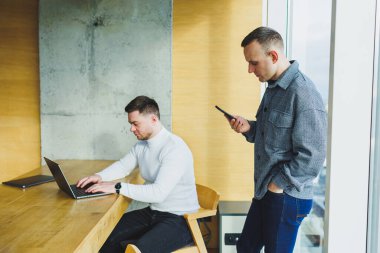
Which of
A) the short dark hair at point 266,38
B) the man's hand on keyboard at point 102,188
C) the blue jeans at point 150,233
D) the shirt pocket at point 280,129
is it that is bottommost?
the blue jeans at point 150,233

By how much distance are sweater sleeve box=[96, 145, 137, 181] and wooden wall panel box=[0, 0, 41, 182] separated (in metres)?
A: 1.46

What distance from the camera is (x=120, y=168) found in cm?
269

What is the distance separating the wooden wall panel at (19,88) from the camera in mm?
3621

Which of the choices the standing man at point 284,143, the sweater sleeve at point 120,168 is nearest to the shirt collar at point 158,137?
the sweater sleeve at point 120,168

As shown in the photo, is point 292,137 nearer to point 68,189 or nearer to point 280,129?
point 280,129

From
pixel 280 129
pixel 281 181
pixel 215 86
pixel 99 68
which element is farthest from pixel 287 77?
pixel 99 68

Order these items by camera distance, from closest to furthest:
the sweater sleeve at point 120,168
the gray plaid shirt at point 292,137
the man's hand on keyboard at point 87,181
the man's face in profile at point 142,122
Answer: the gray plaid shirt at point 292,137 → the man's hand on keyboard at point 87,181 → the man's face in profile at point 142,122 → the sweater sleeve at point 120,168

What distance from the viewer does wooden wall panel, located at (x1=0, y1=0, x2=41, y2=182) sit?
3.62 meters

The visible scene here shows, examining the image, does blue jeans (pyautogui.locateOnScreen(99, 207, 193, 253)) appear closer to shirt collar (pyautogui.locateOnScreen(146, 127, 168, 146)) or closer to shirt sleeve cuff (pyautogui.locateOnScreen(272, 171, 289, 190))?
shirt collar (pyautogui.locateOnScreen(146, 127, 168, 146))

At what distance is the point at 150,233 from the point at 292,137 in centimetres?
105

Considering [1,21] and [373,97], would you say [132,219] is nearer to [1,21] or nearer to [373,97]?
[373,97]

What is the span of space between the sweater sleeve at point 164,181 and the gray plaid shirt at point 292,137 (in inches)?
21.0

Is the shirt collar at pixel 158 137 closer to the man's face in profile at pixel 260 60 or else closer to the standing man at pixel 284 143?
the standing man at pixel 284 143

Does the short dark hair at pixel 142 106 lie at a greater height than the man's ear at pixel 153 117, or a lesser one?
greater
